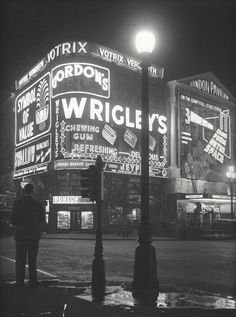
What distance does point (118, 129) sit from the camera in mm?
48375

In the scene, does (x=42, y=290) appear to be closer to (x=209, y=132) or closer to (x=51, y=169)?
(x=51, y=169)

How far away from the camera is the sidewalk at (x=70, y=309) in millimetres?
7152

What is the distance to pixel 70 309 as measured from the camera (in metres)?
7.43

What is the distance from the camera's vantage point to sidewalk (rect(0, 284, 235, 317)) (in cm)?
715

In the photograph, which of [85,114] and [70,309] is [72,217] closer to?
[85,114]

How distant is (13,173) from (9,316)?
5071 cm

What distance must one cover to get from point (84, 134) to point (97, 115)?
260 cm

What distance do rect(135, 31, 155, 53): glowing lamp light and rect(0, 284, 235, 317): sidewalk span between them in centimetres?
525

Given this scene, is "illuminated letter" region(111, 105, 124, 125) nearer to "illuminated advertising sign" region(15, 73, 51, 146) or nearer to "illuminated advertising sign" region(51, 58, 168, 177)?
"illuminated advertising sign" region(51, 58, 168, 177)

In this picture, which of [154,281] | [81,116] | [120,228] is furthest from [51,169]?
[154,281]

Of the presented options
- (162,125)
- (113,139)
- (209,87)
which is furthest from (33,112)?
(209,87)

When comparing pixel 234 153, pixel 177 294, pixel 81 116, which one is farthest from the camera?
pixel 234 153

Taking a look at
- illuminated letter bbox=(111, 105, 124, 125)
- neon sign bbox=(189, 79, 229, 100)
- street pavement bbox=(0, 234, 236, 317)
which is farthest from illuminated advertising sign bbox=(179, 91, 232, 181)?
street pavement bbox=(0, 234, 236, 317)

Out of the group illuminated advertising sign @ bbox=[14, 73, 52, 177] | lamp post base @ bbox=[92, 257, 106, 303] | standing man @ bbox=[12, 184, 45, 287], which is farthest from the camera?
illuminated advertising sign @ bbox=[14, 73, 52, 177]
